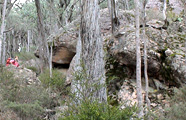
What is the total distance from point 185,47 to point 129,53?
8.10ft

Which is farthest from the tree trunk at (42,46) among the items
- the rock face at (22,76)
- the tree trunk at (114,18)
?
the tree trunk at (114,18)

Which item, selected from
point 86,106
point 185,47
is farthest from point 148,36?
point 86,106

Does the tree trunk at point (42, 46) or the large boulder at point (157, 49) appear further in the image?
the tree trunk at point (42, 46)

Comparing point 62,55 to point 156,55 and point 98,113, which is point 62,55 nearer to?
point 156,55

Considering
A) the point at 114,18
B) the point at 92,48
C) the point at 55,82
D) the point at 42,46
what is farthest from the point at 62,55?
the point at 92,48

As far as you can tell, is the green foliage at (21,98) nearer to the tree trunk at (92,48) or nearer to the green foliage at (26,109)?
the green foliage at (26,109)

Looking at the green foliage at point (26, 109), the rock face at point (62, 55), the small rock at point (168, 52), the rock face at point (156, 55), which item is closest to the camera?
the green foliage at point (26, 109)

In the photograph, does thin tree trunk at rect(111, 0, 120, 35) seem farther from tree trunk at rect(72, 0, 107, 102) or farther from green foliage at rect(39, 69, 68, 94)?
tree trunk at rect(72, 0, 107, 102)

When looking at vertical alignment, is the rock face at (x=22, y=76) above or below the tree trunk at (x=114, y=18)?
below

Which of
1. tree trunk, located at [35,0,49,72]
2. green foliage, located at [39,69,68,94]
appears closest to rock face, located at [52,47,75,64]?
tree trunk, located at [35,0,49,72]

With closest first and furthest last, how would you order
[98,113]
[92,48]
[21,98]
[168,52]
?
[98,113]
[92,48]
[21,98]
[168,52]

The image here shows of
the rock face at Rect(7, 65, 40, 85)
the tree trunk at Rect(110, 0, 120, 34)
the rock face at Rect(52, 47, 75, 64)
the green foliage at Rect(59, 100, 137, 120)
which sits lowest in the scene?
the rock face at Rect(7, 65, 40, 85)

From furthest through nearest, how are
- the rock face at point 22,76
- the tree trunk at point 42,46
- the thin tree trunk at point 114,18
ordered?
the tree trunk at point 42,46, the thin tree trunk at point 114,18, the rock face at point 22,76

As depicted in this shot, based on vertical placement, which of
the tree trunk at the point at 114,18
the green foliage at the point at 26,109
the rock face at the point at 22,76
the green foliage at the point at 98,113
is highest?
the tree trunk at the point at 114,18
